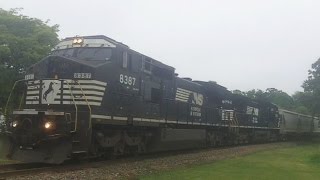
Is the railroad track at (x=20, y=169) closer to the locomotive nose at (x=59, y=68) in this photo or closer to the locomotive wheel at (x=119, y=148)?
the locomotive wheel at (x=119, y=148)

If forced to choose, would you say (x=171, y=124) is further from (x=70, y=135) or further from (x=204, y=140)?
(x=70, y=135)

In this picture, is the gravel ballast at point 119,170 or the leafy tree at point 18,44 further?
the leafy tree at point 18,44

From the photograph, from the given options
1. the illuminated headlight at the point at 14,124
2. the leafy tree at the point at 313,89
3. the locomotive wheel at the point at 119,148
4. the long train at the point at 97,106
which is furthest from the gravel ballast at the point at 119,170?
the leafy tree at the point at 313,89

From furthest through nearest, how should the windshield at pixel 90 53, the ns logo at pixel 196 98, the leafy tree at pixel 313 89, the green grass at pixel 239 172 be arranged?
the leafy tree at pixel 313 89 → the ns logo at pixel 196 98 → the windshield at pixel 90 53 → the green grass at pixel 239 172

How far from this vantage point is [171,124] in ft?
65.7

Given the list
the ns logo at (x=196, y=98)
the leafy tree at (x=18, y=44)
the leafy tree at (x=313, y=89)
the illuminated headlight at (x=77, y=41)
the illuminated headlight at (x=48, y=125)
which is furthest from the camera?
the leafy tree at (x=313, y=89)

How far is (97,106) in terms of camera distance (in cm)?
1422

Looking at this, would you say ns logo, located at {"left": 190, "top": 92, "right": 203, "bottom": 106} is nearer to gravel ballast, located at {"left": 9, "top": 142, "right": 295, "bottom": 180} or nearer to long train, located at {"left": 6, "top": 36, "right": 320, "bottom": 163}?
long train, located at {"left": 6, "top": 36, "right": 320, "bottom": 163}

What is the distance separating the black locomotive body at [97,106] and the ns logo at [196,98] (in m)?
1.17

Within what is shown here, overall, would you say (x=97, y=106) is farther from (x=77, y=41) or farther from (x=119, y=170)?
(x=77, y=41)

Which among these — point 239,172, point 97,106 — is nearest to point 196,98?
point 97,106

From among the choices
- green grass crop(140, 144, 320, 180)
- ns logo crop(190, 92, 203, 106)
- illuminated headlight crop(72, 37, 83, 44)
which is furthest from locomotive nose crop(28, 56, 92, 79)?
ns logo crop(190, 92, 203, 106)

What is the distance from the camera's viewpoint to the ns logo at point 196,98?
23.8 m

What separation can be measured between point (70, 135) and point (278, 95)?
94238mm
